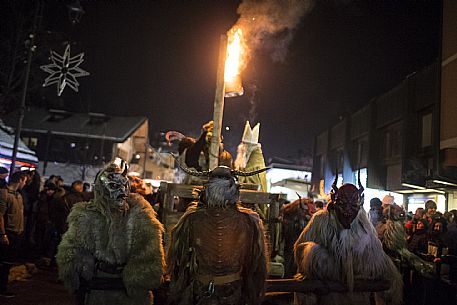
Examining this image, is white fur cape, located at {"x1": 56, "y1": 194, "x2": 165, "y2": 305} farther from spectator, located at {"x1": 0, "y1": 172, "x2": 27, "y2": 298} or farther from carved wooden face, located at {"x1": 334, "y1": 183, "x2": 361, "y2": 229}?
spectator, located at {"x1": 0, "y1": 172, "x2": 27, "y2": 298}

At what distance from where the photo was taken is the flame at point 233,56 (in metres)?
7.24

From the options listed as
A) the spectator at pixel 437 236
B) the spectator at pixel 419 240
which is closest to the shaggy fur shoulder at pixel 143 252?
the spectator at pixel 437 236

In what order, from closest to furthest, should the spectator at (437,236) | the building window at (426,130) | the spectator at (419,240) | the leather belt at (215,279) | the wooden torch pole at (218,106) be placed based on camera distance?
1. the leather belt at (215,279)
2. the wooden torch pole at (218,106)
3. the spectator at (437,236)
4. the spectator at (419,240)
5. the building window at (426,130)

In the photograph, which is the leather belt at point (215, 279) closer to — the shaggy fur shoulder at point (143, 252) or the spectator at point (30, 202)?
the shaggy fur shoulder at point (143, 252)

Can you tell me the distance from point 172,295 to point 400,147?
20.5m

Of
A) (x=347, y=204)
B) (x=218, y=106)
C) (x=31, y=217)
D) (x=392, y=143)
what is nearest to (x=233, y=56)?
(x=218, y=106)

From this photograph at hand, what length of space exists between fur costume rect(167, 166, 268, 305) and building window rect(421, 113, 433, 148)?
56.4ft

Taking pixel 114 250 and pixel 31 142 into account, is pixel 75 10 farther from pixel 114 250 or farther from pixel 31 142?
pixel 31 142

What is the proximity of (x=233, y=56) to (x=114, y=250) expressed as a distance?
4.77 m

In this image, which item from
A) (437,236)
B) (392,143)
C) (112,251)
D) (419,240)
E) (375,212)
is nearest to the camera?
(112,251)

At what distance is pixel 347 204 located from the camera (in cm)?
397

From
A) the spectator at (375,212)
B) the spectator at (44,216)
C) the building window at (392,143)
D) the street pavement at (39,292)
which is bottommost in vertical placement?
the street pavement at (39,292)

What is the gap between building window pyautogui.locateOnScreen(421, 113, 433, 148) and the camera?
18.2m

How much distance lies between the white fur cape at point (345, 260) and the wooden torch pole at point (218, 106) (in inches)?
117
